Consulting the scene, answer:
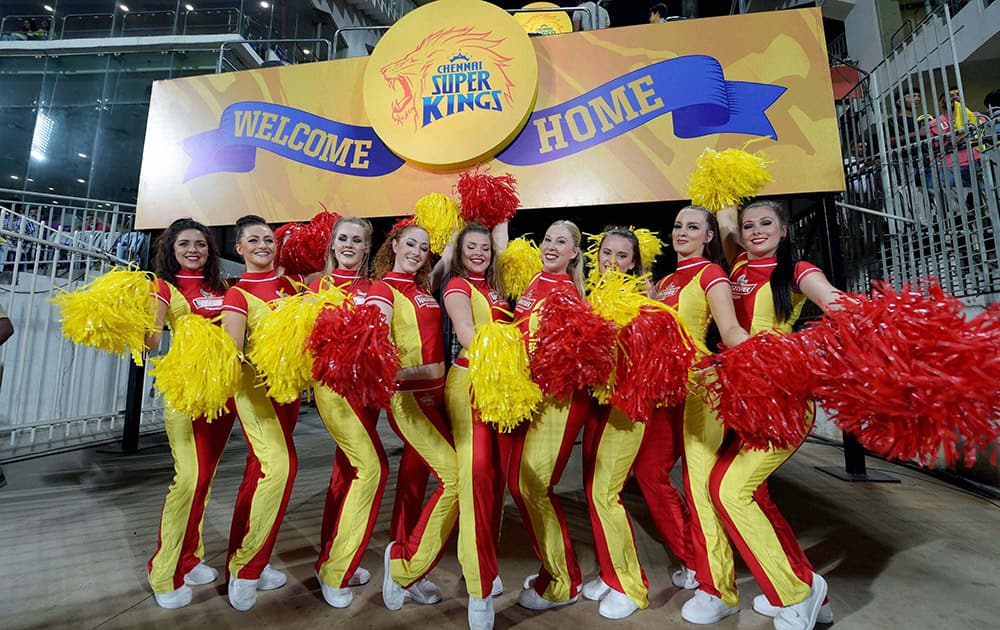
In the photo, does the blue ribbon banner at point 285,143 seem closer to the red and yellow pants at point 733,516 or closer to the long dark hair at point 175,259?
the long dark hair at point 175,259

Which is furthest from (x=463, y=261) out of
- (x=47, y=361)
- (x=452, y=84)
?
(x=47, y=361)

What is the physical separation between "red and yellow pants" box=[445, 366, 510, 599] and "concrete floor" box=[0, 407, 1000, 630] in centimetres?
29

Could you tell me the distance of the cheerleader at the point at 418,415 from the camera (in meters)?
2.06

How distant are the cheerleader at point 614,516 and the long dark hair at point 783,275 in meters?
0.79

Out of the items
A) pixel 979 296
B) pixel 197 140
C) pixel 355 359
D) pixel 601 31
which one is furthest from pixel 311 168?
pixel 979 296

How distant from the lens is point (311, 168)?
14.1ft

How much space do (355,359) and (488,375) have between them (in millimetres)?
477

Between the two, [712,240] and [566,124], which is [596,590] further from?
[566,124]

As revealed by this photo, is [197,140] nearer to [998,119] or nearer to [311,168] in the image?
[311,168]

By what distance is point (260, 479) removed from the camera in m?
2.13

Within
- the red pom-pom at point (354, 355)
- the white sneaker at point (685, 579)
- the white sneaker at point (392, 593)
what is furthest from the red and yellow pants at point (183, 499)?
the white sneaker at point (685, 579)

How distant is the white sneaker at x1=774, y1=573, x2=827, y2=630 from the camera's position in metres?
1.81

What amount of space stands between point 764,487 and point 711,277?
906 millimetres

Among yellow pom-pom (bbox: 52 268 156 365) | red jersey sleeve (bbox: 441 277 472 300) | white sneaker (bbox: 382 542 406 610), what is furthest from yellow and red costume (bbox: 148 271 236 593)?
red jersey sleeve (bbox: 441 277 472 300)
